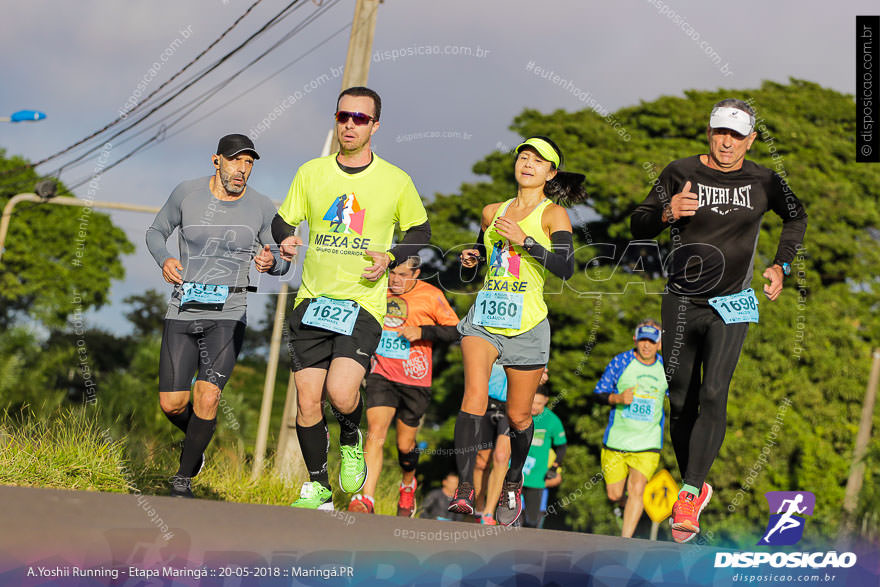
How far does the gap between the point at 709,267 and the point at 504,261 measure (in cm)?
126

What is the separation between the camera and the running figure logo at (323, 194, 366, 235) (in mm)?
5555

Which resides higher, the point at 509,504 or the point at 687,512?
the point at 687,512

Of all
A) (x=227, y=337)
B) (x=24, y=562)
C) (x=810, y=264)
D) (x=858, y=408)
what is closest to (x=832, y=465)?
(x=858, y=408)

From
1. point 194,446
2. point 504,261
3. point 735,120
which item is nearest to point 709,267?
point 735,120

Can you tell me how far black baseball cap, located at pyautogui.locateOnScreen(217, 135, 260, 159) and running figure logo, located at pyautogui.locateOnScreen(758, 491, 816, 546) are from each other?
380 centimetres

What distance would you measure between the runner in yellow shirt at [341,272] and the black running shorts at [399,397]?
213 centimetres

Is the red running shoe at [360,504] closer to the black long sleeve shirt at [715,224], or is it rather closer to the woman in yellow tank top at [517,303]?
the woman in yellow tank top at [517,303]

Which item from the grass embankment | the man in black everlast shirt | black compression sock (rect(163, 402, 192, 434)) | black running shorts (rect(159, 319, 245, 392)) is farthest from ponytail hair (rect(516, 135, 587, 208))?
the grass embankment

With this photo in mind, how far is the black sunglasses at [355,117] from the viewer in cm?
556

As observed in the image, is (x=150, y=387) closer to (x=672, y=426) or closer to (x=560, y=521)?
(x=560, y=521)

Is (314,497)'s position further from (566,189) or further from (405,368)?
(566,189)

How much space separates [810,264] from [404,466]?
14.6 m

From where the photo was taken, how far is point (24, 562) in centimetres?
379

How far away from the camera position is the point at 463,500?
5.48 metres
